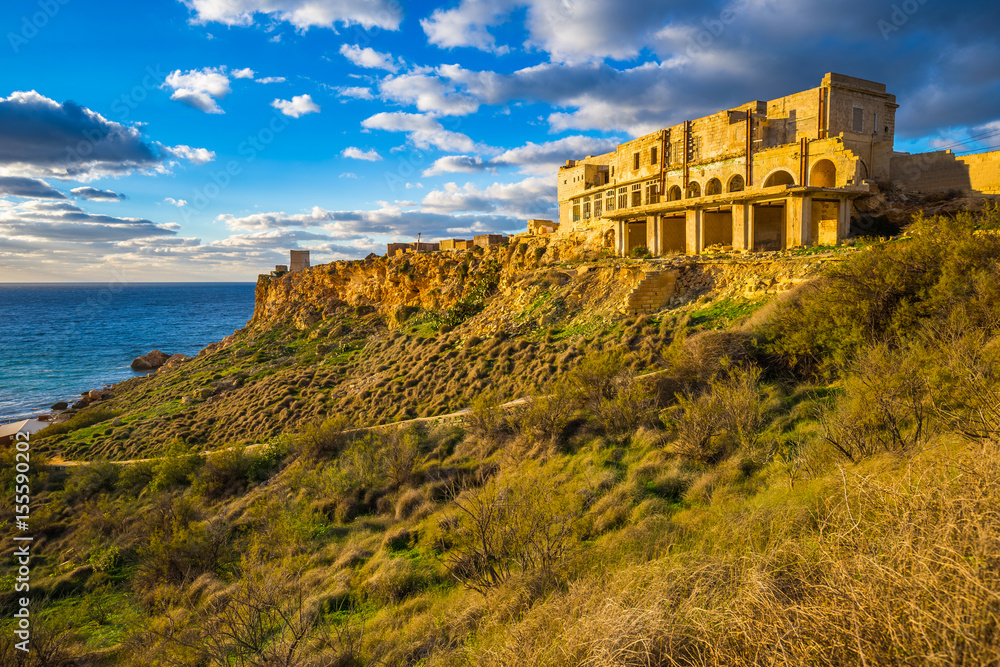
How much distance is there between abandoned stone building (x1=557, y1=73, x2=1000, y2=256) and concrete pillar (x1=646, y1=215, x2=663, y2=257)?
0.18ft

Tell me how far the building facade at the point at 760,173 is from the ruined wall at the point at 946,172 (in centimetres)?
71

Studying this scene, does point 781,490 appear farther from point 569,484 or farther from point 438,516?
point 438,516

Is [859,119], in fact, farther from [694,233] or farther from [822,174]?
[694,233]

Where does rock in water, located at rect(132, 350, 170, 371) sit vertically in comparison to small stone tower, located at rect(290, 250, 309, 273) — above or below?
below

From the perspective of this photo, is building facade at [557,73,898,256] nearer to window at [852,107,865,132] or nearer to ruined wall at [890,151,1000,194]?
window at [852,107,865,132]

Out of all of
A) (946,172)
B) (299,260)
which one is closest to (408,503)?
(946,172)

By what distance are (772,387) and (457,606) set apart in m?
8.73

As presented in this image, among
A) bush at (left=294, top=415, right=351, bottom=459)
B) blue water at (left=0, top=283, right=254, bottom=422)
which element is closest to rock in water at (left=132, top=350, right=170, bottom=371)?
blue water at (left=0, top=283, right=254, bottom=422)

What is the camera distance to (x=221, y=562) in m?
8.82

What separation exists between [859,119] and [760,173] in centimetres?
544

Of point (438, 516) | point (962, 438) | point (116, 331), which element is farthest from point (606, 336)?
point (116, 331)

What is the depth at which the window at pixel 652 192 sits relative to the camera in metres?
30.2

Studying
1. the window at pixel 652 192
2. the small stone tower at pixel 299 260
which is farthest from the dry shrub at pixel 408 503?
the small stone tower at pixel 299 260

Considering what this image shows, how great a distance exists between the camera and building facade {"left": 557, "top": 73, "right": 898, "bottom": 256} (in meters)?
20.2
